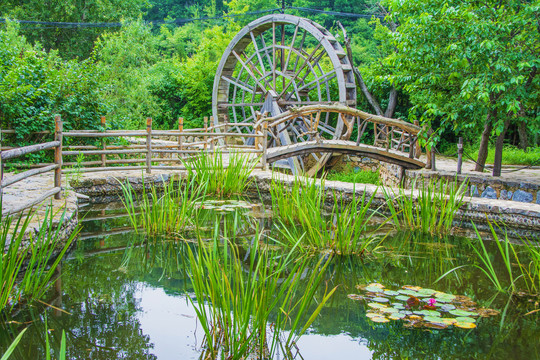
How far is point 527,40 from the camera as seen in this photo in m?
6.22

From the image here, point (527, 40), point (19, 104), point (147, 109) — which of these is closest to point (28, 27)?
point (147, 109)

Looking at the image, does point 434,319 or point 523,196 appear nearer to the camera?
point 434,319

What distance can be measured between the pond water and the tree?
8.79 feet

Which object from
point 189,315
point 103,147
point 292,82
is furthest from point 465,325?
point 292,82

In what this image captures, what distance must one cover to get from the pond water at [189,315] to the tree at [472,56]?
2679 mm

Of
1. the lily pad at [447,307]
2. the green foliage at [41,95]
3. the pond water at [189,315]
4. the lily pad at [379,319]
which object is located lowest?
the pond water at [189,315]

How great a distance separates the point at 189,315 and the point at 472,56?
477cm

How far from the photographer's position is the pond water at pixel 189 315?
2559 mm

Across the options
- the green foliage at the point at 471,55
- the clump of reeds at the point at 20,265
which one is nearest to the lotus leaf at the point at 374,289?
the clump of reeds at the point at 20,265

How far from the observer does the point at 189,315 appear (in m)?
3.03

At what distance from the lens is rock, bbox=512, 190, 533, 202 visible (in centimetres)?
681

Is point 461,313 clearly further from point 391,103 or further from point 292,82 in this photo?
point 391,103

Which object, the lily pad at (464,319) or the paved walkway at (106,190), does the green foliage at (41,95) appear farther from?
the lily pad at (464,319)

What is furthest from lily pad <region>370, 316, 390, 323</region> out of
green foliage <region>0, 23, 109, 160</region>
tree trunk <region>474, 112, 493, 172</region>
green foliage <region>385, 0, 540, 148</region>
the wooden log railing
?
green foliage <region>0, 23, 109, 160</region>
